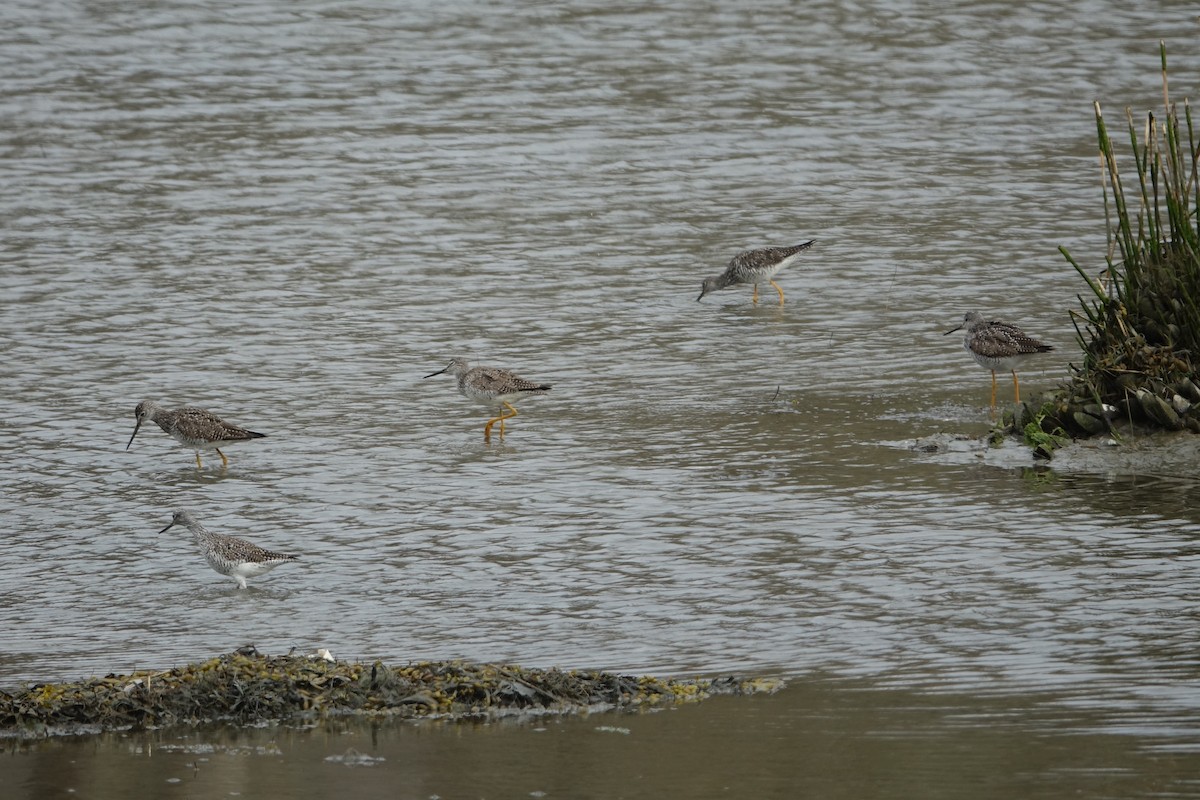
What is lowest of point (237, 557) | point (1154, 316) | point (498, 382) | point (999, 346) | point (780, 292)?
point (780, 292)

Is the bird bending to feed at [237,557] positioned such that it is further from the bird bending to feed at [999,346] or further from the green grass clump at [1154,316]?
the bird bending to feed at [999,346]

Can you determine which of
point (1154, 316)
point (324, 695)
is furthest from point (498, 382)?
point (324, 695)

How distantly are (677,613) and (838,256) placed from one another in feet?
35.6

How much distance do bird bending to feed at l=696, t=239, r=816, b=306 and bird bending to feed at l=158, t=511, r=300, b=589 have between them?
28.7 feet

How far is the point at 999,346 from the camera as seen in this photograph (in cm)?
1454

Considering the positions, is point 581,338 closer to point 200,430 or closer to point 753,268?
point 753,268

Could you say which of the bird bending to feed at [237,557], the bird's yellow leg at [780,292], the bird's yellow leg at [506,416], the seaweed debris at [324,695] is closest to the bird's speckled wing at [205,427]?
the bird's yellow leg at [506,416]

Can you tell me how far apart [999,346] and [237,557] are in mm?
6588

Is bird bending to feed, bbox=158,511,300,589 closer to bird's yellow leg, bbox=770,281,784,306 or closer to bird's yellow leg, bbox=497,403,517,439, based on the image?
bird's yellow leg, bbox=497,403,517,439

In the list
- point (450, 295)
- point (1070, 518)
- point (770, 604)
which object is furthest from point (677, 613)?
point (450, 295)

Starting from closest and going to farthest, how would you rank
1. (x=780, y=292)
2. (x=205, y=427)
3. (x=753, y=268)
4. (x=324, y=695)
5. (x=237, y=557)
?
(x=324, y=695) < (x=237, y=557) < (x=205, y=427) < (x=753, y=268) < (x=780, y=292)

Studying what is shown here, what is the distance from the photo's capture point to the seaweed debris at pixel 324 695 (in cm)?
866

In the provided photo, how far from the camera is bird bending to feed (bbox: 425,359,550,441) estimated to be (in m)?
14.9

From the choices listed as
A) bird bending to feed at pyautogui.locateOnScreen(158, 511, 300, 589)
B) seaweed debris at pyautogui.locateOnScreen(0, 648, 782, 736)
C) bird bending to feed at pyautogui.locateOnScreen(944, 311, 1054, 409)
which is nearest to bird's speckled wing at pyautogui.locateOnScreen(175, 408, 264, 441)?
bird bending to feed at pyautogui.locateOnScreen(158, 511, 300, 589)
